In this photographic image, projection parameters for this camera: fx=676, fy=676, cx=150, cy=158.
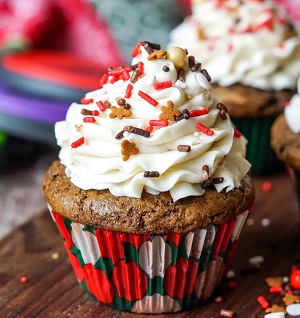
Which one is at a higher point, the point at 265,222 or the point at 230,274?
the point at 230,274

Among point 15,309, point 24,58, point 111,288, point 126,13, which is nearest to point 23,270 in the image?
point 15,309

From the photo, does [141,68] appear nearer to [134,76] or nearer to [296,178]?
[134,76]

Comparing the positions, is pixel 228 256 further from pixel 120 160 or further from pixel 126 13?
pixel 126 13

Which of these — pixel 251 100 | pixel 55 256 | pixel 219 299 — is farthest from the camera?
pixel 251 100

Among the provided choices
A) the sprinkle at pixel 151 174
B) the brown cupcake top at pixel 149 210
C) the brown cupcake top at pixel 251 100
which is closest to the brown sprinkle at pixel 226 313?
the brown cupcake top at pixel 149 210

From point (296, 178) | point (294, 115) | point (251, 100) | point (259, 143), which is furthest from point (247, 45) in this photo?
point (296, 178)

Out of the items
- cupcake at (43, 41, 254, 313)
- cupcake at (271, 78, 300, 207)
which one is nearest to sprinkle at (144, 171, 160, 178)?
cupcake at (43, 41, 254, 313)

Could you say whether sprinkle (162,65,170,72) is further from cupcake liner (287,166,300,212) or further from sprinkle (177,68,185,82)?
cupcake liner (287,166,300,212)
